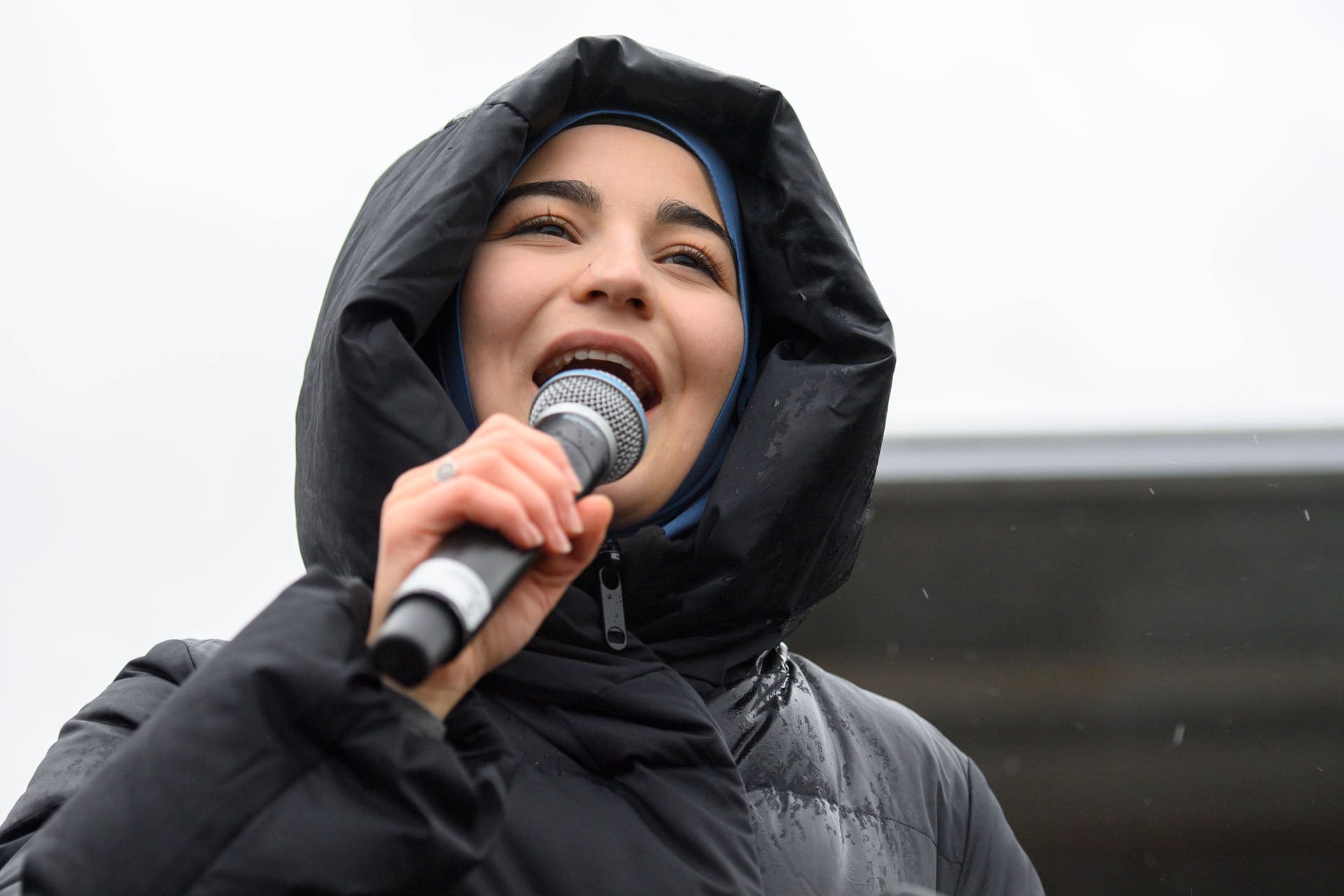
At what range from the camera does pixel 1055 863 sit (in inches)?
153

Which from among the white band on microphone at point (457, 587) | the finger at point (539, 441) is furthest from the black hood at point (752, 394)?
the white band on microphone at point (457, 587)

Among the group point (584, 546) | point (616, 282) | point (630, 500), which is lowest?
point (630, 500)

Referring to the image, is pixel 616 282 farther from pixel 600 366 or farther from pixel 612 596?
pixel 612 596

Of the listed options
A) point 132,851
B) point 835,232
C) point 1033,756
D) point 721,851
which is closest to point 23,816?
point 132,851

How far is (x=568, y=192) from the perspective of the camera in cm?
154

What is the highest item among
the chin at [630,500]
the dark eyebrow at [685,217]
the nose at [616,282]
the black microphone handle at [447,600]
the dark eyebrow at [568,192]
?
the dark eyebrow at [568,192]

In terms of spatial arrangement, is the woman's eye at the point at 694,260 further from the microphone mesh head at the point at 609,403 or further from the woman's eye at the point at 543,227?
the microphone mesh head at the point at 609,403

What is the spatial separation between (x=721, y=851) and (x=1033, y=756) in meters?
3.04

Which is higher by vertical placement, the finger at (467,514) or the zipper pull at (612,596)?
the finger at (467,514)

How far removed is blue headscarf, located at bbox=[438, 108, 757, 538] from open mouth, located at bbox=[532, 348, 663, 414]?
0.38 feet

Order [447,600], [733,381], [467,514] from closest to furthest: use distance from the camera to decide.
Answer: [447,600] → [467,514] → [733,381]

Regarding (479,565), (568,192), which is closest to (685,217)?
(568,192)

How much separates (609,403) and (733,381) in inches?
20.5

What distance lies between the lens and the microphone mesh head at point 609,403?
3.50ft
